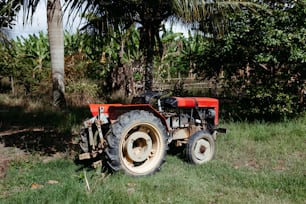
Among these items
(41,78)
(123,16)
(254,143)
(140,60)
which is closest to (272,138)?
(254,143)

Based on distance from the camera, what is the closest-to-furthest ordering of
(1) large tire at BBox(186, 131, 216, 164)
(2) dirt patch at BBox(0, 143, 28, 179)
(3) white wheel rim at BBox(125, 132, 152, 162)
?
(3) white wheel rim at BBox(125, 132, 152, 162) < (2) dirt patch at BBox(0, 143, 28, 179) < (1) large tire at BBox(186, 131, 216, 164)

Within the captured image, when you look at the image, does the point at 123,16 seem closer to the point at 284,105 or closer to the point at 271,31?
the point at 271,31

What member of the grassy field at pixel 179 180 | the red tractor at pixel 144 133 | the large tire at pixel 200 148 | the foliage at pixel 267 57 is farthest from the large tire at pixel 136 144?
the foliage at pixel 267 57

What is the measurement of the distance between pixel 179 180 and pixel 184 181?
76 mm

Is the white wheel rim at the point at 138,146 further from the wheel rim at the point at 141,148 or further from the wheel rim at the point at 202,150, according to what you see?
the wheel rim at the point at 202,150

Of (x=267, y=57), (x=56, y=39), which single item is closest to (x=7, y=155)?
(x=56, y=39)

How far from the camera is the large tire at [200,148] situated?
18.3 ft

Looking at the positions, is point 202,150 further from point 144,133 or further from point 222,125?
point 222,125

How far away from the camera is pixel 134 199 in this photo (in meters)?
3.84

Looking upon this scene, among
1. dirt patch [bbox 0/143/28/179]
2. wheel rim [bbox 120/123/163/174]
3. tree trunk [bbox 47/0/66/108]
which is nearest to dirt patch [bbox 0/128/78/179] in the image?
dirt patch [bbox 0/143/28/179]

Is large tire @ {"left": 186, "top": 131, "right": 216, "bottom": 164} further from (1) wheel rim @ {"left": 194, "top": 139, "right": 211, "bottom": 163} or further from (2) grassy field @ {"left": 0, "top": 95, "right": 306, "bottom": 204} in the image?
(2) grassy field @ {"left": 0, "top": 95, "right": 306, "bottom": 204}

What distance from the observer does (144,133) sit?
511 cm

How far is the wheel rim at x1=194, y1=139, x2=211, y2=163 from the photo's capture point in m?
5.69

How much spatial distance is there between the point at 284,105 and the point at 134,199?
5683 millimetres
